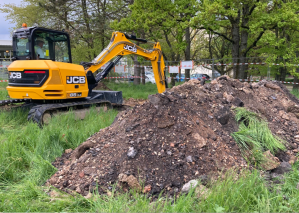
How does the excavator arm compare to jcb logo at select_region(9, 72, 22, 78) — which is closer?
jcb logo at select_region(9, 72, 22, 78)

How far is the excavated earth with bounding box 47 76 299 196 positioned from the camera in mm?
3121

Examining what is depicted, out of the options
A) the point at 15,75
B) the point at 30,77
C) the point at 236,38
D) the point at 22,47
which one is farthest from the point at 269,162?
the point at 236,38

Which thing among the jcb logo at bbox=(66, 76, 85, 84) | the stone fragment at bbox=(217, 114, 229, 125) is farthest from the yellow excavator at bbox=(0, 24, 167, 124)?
the stone fragment at bbox=(217, 114, 229, 125)

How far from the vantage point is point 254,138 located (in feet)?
13.5

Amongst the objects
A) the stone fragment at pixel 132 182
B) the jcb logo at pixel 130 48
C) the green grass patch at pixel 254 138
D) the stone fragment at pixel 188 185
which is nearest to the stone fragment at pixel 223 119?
the green grass patch at pixel 254 138

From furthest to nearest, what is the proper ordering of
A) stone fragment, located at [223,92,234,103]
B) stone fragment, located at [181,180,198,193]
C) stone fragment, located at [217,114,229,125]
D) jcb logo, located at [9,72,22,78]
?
jcb logo, located at [9,72,22,78], stone fragment, located at [223,92,234,103], stone fragment, located at [217,114,229,125], stone fragment, located at [181,180,198,193]

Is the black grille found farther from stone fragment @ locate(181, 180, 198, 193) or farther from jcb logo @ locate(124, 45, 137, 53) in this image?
stone fragment @ locate(181, 180, 198, 193)

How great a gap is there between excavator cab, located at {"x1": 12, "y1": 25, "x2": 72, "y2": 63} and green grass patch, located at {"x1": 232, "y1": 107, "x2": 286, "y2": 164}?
5.51m

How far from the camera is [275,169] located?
3.59m

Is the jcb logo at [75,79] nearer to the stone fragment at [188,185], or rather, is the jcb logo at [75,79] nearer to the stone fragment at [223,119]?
the stone fragment at [223,119]

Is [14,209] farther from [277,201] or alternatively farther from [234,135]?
[234,135]

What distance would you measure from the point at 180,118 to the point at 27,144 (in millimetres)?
2851

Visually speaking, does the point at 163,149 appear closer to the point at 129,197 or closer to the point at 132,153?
the point at 132,153

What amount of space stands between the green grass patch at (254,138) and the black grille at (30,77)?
4.86 m
